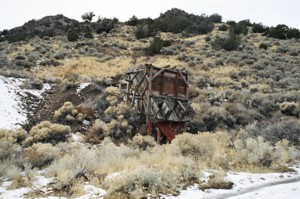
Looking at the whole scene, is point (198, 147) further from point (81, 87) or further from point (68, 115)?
point (81, 87)

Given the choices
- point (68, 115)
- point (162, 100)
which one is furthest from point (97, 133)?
point (162, 100)

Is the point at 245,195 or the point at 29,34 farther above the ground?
the point at 29,34

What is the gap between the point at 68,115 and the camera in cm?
1642

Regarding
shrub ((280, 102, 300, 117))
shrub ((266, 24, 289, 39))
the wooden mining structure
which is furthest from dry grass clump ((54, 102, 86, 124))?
shrub ((266, 24, 289, 39))

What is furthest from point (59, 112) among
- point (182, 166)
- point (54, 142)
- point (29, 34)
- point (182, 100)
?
point (29, 34)

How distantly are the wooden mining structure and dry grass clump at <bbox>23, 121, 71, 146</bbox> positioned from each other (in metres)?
3.99

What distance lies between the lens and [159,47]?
1401 inches

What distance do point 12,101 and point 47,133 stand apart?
496 centimetres

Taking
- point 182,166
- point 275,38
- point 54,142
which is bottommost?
point 54,142

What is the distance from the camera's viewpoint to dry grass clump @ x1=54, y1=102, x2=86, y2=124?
16.5 m

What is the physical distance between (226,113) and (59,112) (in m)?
9.30

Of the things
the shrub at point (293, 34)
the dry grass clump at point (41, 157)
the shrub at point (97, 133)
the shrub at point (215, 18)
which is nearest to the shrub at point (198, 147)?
the dry grass clump at point (41, 157)

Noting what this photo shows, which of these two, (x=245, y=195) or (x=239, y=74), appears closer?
(x=245, y=195)

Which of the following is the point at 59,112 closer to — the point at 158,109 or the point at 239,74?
the point at 158,109
